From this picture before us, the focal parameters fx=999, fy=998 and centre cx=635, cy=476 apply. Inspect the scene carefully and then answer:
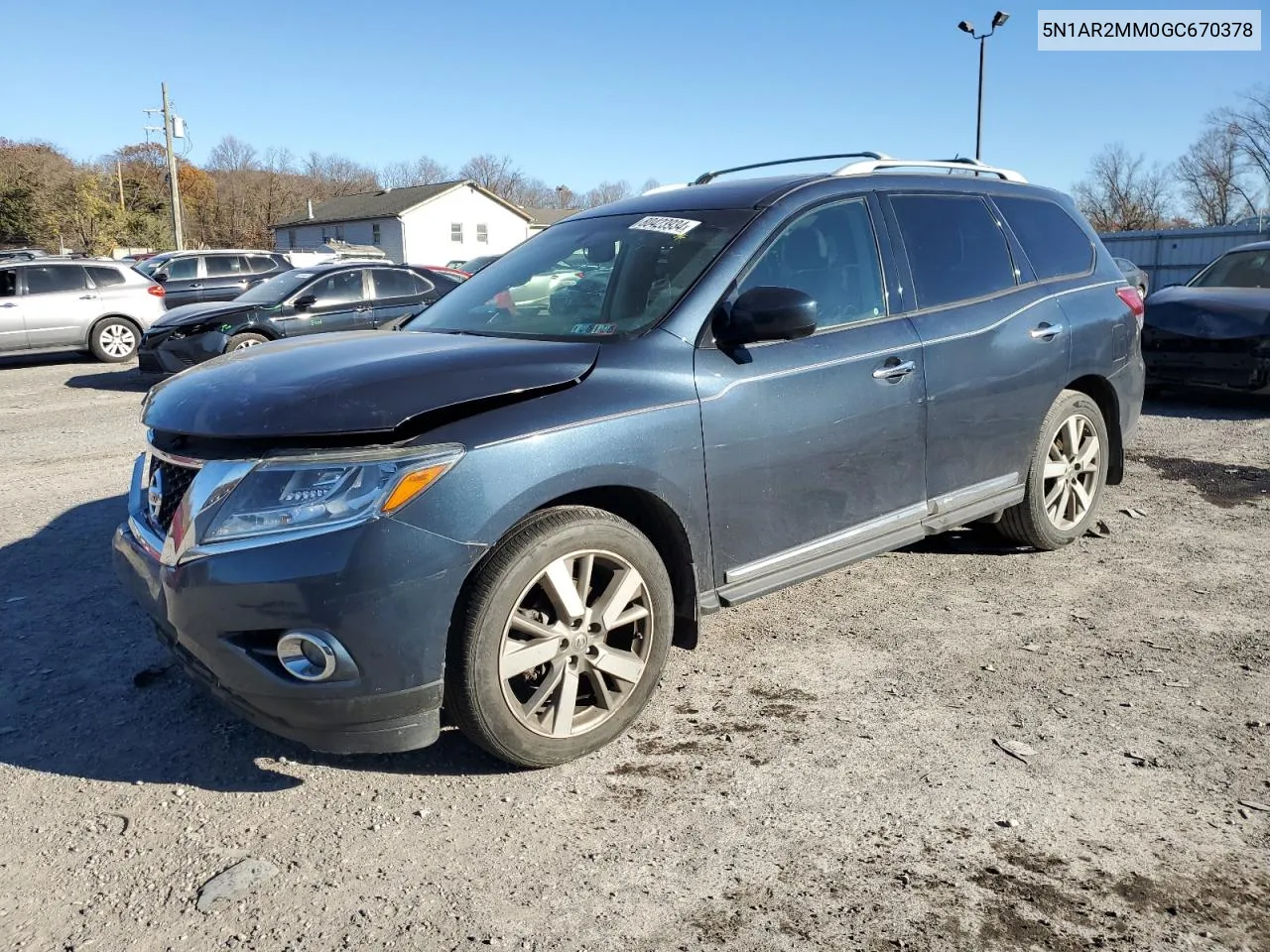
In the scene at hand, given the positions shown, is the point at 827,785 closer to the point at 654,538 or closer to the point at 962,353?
the point at 654,538

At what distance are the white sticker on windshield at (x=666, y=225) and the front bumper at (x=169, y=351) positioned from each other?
8828 mm

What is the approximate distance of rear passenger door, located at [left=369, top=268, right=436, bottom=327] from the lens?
12.9 metres

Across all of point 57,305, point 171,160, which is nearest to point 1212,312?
point 57,305

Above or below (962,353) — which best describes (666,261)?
above

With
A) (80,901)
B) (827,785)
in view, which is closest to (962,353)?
(827,785)

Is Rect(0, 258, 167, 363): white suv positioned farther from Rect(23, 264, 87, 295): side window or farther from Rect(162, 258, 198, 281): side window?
Rect(162, 258, 198, 281): side window

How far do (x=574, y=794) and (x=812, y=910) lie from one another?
2.86ft

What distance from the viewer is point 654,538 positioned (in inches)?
137

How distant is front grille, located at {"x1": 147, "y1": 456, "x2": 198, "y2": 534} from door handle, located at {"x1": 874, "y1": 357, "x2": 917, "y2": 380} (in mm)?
2528

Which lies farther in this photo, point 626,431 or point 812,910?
point 626,431

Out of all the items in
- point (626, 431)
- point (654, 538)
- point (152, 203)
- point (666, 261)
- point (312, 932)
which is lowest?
point (312, 932)

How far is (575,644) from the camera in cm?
314

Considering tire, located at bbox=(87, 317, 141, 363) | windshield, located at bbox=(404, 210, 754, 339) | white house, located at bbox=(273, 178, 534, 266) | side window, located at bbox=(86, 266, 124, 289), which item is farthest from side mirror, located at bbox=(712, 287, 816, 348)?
white house, located at bbox=(273, 178, 534, 266)

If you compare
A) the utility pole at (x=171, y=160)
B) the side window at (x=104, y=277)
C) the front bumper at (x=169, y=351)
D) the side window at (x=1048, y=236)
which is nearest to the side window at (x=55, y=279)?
the side window at (x=104, y=277)
